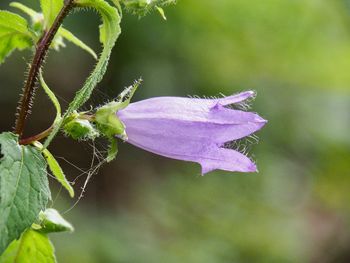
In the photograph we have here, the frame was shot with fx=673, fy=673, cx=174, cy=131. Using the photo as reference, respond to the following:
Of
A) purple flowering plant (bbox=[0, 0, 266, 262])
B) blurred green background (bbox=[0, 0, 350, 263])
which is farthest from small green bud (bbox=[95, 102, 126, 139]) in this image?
blurred green background (bbox=[0, 0, 350, 263])

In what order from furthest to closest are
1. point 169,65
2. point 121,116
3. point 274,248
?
point 169,65 → point 274,248 → point 121,116

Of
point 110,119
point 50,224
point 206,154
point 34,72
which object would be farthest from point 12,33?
point 206,154

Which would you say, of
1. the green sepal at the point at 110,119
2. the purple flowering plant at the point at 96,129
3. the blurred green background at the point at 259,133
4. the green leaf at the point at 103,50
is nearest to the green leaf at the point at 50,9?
the purple flowering plant at the point at 96,129

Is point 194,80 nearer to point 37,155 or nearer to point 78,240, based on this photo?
point 78,240

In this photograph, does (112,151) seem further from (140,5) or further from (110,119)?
(140,5)

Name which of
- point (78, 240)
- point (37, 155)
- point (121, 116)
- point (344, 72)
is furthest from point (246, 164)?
point (344, 72)

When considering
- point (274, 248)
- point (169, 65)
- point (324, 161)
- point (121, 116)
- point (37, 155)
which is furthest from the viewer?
point (169, 65)

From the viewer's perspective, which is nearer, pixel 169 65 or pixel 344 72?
pixel 344 72

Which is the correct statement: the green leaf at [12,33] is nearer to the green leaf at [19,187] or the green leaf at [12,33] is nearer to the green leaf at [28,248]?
the green leaf at [19,187]
